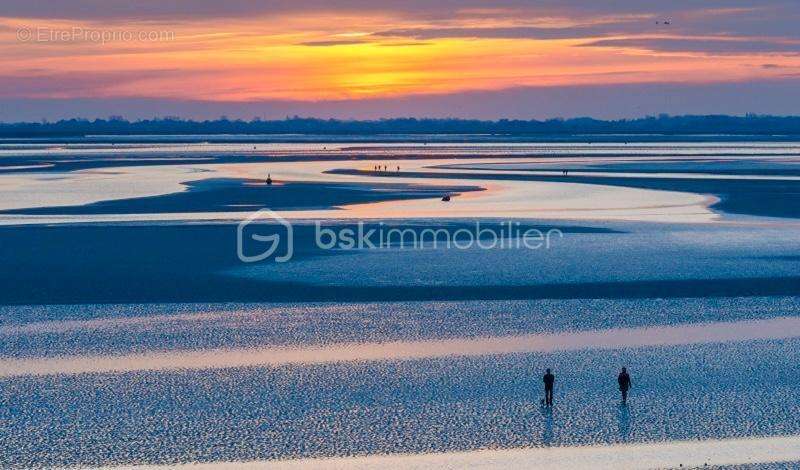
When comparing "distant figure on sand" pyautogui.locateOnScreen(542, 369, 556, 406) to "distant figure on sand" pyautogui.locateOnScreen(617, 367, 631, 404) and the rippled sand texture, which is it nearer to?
the rippled sand texture

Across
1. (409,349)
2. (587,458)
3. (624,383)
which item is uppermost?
(624,383)

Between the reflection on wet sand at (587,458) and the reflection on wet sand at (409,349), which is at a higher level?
the reflection on wet sand at (409,349)

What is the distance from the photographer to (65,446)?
1672 centimetres

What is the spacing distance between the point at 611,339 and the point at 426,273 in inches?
390

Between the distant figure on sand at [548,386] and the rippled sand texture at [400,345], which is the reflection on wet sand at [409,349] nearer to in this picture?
the rippled sand texture at [400,345]

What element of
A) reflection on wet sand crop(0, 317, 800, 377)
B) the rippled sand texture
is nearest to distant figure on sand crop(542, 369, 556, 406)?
the rippled sand texture

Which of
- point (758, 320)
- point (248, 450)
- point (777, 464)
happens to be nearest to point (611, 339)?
point (758, 320)

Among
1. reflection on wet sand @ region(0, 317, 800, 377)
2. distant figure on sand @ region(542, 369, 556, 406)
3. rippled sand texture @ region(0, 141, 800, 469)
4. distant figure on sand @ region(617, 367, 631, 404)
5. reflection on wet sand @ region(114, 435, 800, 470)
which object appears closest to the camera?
reflection on wet sand @ region(114, 435, 800, 470)

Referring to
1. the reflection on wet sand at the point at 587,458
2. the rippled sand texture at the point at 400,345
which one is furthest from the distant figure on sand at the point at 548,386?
the reflection on wet sand at the point at 587,458

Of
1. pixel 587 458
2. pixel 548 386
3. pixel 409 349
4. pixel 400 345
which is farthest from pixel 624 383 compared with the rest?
pixel 400 345

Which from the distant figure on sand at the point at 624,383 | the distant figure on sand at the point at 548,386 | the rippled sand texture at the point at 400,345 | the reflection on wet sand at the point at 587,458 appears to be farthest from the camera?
the distant figure on sand at the point at 624,383

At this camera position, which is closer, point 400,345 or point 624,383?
point 624,383

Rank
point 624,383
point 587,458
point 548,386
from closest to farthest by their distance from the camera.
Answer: point 587,458
point 548,386
point 624,383

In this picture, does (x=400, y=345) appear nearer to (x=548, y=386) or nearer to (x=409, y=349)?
(x=409, y=349)
